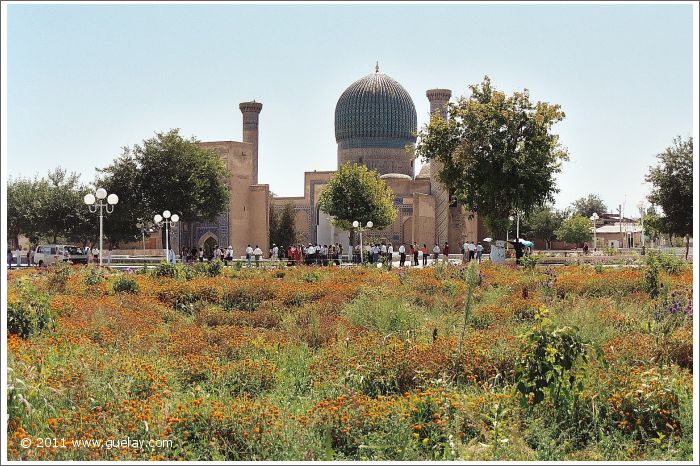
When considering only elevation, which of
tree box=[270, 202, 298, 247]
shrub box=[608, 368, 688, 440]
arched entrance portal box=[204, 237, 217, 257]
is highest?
tree box=[270, 202, 298, 247]

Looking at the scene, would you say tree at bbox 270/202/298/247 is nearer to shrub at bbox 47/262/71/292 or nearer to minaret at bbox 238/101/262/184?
minaret at bbox 238/101/262/184

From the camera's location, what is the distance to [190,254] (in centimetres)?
3491

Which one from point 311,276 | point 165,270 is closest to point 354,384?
point 311,276

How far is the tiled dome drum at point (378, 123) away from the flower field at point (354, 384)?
38.2 metres

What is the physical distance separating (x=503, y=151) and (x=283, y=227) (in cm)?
2098

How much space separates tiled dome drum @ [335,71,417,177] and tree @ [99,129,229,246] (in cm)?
1463

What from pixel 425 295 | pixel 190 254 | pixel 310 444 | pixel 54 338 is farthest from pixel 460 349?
pixel 190 254

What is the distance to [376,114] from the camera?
1906 inches

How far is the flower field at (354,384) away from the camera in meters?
5.16

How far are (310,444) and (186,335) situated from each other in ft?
13.4

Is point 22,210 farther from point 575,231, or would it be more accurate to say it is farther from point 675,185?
point 575,231

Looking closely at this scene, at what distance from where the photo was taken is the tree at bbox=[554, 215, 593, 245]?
189ft

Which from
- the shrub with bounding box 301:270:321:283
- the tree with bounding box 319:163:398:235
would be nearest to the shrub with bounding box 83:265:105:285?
the shrub with bounding box 301:270:321:283

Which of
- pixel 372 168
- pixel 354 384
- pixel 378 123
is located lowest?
pixel 354 384
